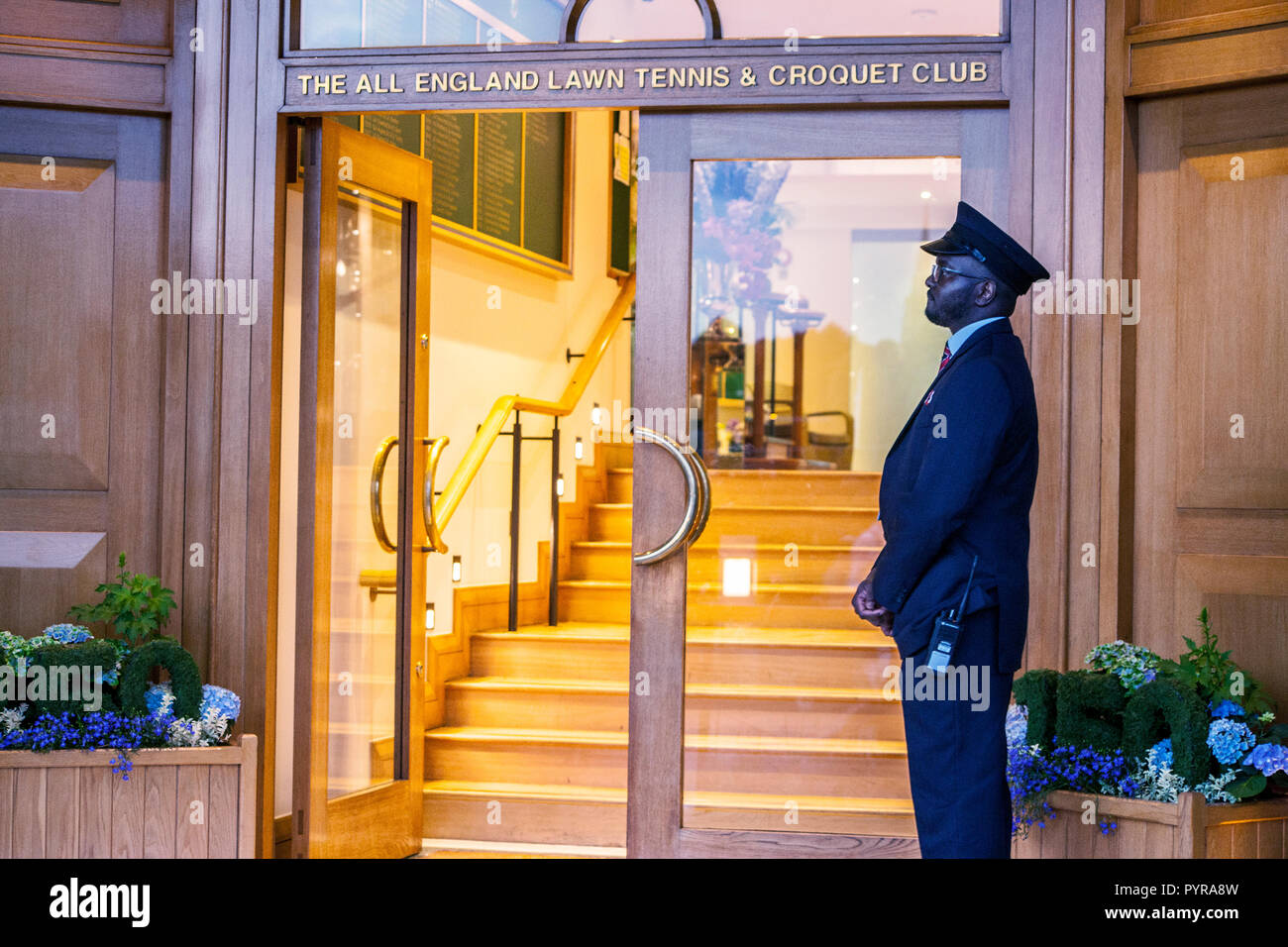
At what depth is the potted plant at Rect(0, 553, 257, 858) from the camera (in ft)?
11.0

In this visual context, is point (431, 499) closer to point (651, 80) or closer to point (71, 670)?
point (71, 670)

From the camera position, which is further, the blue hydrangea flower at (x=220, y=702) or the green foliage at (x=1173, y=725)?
the blue hydrangea flower at (x=220, y=702)

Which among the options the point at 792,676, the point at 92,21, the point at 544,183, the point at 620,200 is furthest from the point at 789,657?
the point at 620,200

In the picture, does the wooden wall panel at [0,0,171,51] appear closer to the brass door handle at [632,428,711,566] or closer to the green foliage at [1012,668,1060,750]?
the brass door handle at [632,428,711,566]

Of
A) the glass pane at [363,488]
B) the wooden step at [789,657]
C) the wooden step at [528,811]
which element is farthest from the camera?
the wooden step at [528,811]

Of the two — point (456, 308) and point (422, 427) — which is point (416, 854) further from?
point (456, 308)

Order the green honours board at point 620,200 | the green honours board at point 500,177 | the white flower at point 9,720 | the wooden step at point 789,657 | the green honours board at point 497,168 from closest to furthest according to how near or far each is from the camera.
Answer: the white flower at point 9,720 → the wooden step at point 789,657 → the green honours board at point 497,168 → the green honours board at point 500,177 → the green honours board at point 620,200

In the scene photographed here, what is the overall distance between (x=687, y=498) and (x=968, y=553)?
1037mm

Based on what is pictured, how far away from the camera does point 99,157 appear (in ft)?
12.9

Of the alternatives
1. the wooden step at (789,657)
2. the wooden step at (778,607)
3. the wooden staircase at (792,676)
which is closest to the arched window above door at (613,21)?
the wooden staircase at (792,676)

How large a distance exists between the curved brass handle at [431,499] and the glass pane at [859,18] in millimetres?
1721

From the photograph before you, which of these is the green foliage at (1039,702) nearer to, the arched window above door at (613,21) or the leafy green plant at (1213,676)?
the leafy green plant at (1213,676)

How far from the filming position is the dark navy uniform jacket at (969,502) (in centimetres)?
288

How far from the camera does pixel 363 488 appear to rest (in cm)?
458
